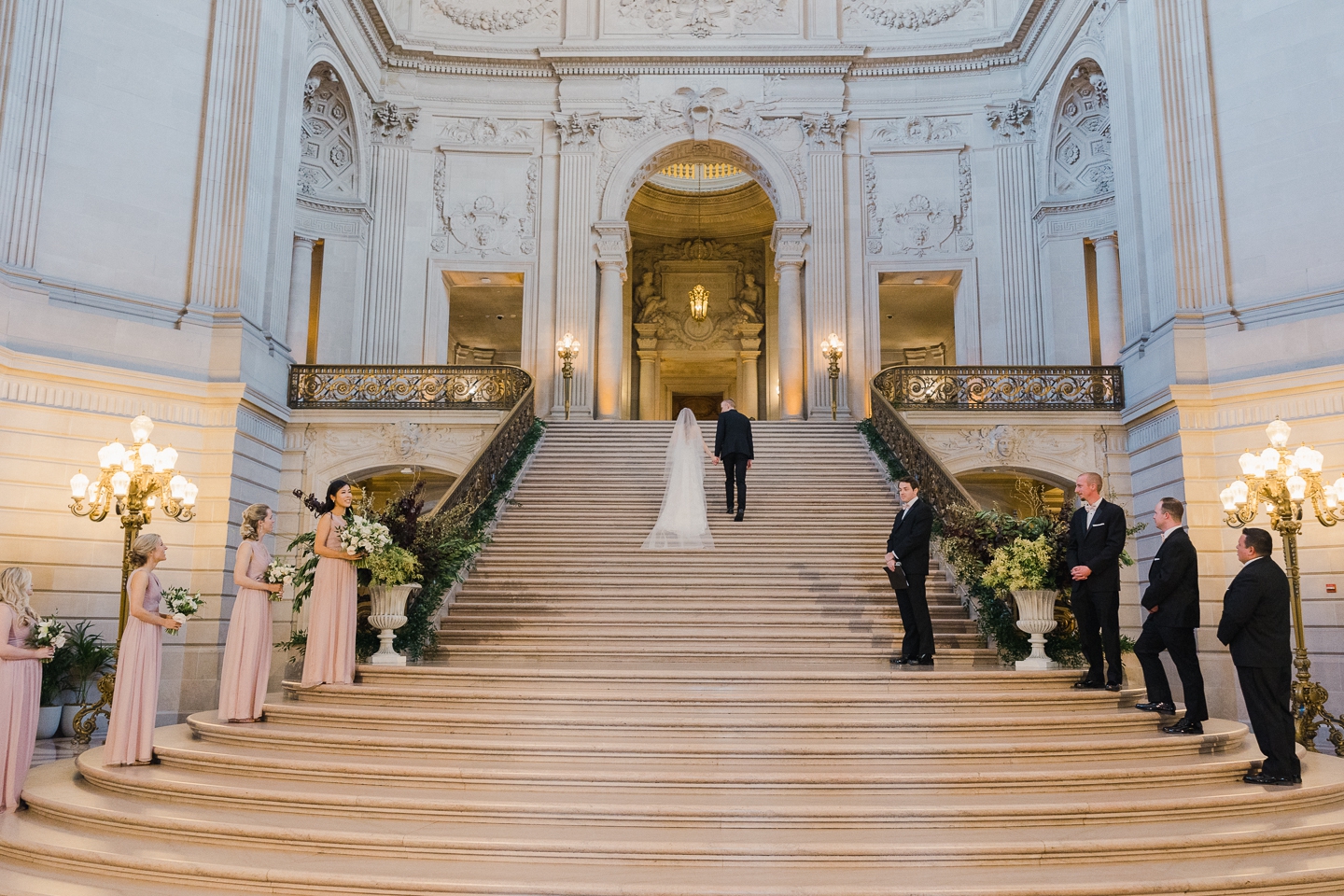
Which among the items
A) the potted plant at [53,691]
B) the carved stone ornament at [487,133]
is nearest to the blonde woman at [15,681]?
the potted plant at [53,691]

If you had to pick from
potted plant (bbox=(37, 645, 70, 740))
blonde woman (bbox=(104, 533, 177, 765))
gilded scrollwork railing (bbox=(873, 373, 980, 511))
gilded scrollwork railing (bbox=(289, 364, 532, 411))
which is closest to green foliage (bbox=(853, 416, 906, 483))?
gilded scrollwork railing (bbox=(873, 373, 980, 511))

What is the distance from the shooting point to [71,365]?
36.8 feet

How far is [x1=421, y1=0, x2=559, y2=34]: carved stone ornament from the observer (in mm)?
20125

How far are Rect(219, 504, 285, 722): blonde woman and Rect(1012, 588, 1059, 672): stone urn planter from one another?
586 cm

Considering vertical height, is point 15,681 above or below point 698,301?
below

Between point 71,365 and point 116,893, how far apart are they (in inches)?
339

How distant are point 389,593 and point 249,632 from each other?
1.28 m

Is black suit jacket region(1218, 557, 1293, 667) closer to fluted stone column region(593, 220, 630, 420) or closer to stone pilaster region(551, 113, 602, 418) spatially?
stone pilaster region(551, 113, 602, 418)

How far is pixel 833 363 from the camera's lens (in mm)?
18500

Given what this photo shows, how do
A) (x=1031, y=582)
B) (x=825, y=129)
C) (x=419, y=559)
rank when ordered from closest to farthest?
(x=1031, y=582)
(x=419, y=559)
(x=825, y=129)

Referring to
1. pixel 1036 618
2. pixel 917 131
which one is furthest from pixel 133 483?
pixel 917 131

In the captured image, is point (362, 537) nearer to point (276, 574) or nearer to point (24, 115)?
point (276, 574)

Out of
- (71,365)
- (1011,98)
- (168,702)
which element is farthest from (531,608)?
(1011,98)

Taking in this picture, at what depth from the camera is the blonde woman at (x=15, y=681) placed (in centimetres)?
562
